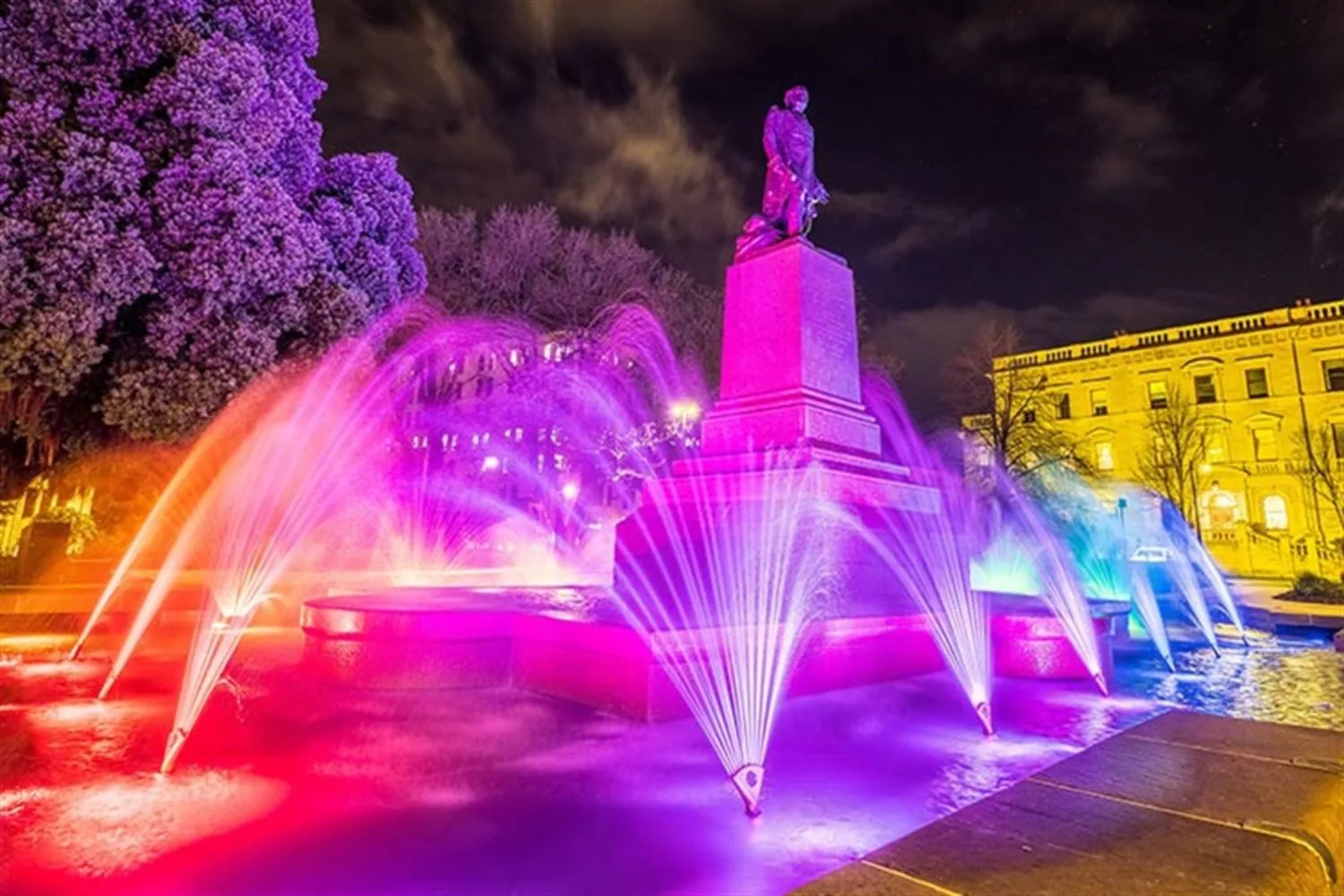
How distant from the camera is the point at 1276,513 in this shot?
139 feet

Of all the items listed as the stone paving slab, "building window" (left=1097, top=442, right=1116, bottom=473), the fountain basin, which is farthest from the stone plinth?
"building window" (left=1097, top=442, right=1116, bottom=473)

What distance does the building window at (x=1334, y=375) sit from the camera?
41.1 metres

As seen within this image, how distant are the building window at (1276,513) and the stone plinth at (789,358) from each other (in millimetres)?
46040

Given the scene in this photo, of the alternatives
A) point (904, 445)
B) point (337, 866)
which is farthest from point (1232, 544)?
point (337, 866)

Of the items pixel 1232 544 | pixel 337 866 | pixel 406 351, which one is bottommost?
pixel 337 866

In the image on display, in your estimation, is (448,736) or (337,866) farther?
(448,736)

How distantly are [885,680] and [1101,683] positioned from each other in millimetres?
2126

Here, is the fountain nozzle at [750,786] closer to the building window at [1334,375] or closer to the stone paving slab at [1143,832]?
the stone paving slab at [1143,832]

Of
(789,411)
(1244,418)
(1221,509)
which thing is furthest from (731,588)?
(1244,418)

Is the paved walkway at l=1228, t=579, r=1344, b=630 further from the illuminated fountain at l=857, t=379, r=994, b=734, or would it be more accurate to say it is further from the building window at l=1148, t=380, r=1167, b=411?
the building window at l=1148, t=380, r=1167, b=411

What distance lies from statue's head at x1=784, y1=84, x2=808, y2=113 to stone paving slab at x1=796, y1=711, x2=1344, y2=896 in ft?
32.3

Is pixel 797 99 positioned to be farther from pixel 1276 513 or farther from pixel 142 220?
pixel 1276 513

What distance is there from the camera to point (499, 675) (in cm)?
681

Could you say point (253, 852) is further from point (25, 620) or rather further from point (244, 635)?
point (25, 620)
